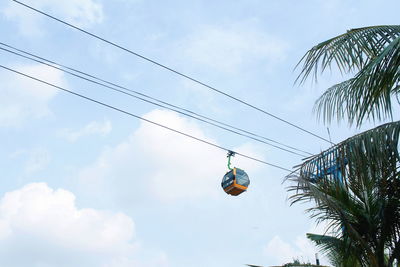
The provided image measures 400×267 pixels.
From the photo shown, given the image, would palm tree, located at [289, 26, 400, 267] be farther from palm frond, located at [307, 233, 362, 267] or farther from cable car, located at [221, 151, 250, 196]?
cable car, located at [221, 151, 250, 196]

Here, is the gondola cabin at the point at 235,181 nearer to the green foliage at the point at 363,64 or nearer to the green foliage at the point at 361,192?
the green foliage at the point at 361,192

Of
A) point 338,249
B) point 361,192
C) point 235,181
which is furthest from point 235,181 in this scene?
point 361,192

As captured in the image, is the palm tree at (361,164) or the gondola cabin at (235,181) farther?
the gondola cabin at (235,181)

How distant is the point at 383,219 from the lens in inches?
314

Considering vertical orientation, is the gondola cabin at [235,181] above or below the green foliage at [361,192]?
above

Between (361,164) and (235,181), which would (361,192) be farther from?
(235,181)

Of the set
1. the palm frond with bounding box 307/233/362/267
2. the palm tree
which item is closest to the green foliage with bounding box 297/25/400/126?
the palm tree

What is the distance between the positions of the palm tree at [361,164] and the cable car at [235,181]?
9.57 ft

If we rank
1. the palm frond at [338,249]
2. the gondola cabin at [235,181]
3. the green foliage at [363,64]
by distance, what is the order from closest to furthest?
the green foliage at [363,64]
the palm frond at [338,249]
the gondola cabin at [235,181]

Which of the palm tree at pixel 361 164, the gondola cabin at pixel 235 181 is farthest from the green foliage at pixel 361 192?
the gondola cabin at pixel 235 181

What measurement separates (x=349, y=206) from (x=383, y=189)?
1.22 metres

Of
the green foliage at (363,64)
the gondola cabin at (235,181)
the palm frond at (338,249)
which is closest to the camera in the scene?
the green foliage at (363,64)

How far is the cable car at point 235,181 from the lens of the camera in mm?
12414

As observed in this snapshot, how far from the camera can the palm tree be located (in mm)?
5418
